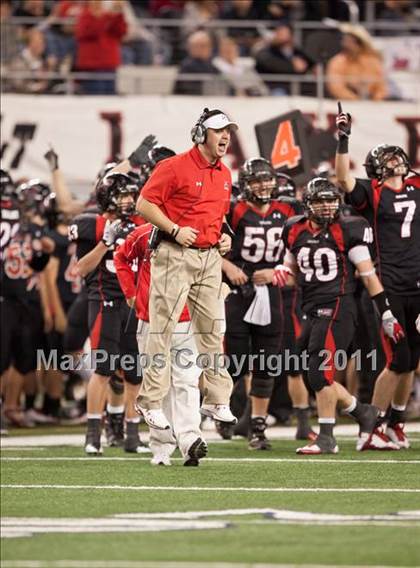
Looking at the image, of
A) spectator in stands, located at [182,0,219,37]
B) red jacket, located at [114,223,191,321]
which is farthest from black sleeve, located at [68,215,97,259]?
spectator in stands, located at [182,0,219,37]

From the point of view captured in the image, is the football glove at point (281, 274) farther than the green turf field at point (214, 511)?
Yes

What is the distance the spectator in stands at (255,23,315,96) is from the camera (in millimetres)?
17844

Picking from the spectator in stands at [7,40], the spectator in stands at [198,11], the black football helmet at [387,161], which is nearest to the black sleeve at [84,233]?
the black football helmet at [387,161]

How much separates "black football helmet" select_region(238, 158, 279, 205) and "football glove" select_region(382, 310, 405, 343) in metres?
1.37

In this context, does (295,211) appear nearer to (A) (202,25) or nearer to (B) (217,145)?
(B) (217,145)

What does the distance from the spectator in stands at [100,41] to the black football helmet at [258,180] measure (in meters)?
5.96

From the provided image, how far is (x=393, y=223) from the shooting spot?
11.0 meters

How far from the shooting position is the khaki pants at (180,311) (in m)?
8.89

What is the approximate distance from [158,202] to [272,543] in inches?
116

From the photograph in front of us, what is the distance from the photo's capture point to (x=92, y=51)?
17.3 metres

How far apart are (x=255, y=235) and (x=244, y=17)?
826cm

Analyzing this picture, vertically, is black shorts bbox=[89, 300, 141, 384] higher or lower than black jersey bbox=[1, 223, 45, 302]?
lower

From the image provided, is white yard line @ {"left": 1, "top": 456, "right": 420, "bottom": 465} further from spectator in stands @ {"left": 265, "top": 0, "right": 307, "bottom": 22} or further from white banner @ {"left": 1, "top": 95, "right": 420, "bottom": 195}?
spectator in stands @ {"left": 265, "top": 0, "right": 307, "bottom": 22}

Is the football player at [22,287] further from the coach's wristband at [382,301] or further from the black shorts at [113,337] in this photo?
the coach's wristband at [382,301]
